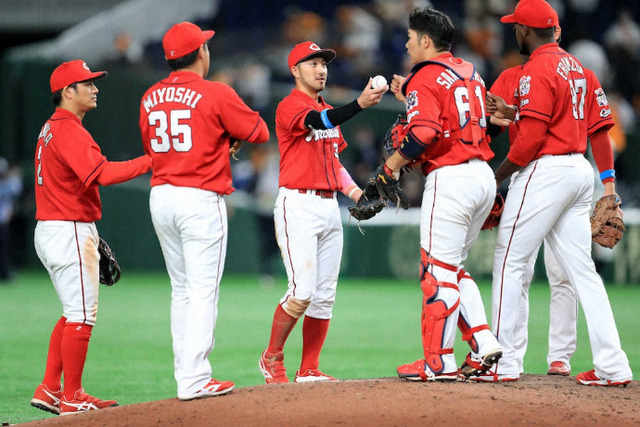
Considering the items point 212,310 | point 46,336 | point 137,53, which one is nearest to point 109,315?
point 46,336

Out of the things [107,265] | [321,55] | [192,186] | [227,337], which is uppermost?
[321,55]

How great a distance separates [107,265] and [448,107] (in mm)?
2762

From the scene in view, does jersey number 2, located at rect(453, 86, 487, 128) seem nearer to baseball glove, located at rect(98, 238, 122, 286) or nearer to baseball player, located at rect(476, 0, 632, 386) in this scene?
baseball player, located at rect(476, 0, 632, 386)

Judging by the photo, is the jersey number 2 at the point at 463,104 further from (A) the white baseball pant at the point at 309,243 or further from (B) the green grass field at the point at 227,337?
(B) the green grass field at the point at 227,337

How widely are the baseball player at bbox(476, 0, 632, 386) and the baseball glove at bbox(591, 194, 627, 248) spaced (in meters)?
0.24

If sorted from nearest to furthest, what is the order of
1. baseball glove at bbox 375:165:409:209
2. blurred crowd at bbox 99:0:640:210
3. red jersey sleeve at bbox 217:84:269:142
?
red jersey sleeve at bbox 217:84:269:142, baseball glove at bbox 375:165:409:209, blurred crowd at bbox 99:0:640:210

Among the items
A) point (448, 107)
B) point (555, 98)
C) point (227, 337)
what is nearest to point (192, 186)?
point (448, 107)

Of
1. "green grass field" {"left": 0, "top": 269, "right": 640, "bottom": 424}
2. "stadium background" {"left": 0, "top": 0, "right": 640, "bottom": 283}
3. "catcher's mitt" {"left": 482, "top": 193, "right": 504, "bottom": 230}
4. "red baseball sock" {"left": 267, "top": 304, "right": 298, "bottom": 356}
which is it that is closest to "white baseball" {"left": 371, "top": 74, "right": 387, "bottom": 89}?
"catcher's mitt" {"left": 482, "top": 193, "right": 504, "bottom": 230}

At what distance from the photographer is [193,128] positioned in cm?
576

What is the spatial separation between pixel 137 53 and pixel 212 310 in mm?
16319

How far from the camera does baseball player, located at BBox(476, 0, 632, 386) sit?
241 inches

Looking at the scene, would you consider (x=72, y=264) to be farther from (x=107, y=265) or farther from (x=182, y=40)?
(x=182, y=40)

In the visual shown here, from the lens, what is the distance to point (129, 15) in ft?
72.0

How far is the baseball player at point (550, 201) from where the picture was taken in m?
6.13
